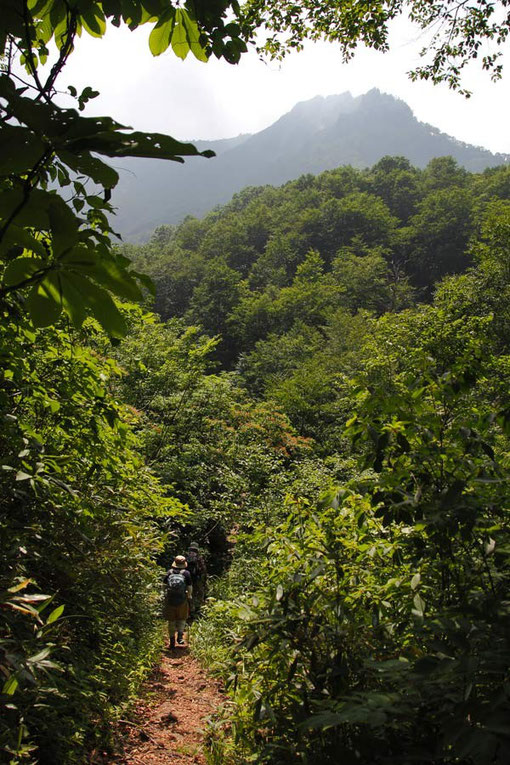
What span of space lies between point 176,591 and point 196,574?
223cm

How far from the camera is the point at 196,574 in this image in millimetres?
8633

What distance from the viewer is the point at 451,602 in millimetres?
1996

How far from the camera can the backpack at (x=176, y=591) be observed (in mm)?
6443

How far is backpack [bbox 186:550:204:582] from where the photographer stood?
8289 millimetres

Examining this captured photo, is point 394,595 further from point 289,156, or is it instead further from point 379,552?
point 289,156

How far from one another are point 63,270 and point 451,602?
2.17 m

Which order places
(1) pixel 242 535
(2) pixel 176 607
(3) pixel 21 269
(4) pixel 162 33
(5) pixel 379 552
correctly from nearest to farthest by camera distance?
1. (3) pixel 21 269
2. (4) pixel 162 33
3. (5) pixel 379 552
4. (1) pixel 242 535
5. (2) pixel 176 607

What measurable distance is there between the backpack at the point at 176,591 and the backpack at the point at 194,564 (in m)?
1.43

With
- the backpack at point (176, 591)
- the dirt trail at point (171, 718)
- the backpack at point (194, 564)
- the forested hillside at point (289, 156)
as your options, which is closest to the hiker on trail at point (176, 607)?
the backpack at point (176, 591)

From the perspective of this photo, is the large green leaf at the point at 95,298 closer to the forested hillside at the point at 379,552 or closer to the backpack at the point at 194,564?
the forested hillside at the point at 379,552

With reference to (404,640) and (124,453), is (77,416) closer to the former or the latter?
(124,453)

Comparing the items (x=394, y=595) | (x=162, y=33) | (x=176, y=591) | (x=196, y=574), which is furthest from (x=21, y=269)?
(x=196, y=574)

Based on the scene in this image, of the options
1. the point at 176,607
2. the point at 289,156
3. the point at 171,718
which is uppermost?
the point at 289,156

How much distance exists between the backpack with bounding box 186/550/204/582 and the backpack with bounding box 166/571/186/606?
1428 mm
